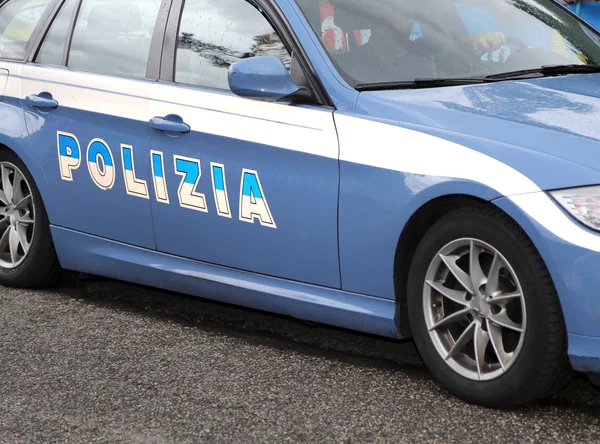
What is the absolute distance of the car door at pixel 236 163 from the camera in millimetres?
4348

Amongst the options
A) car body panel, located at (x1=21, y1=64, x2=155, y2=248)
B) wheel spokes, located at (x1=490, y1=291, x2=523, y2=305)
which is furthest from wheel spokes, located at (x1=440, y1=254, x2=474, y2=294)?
car body panel, located at (x1=21, y1=64, x2=155, y2=248)

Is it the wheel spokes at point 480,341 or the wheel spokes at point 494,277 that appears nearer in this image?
the wheel spokes at point 494,277

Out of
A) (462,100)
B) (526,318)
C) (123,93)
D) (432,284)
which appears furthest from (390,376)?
(123,93)

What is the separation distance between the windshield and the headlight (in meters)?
1.08

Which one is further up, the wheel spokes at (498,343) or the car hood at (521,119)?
the car hood at (521,119)

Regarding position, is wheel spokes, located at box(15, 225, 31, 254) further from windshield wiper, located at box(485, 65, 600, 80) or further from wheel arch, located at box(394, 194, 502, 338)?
windshield wiper, located at box(485, 65, 600, 80)

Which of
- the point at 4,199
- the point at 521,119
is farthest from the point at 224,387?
the point at 4,199

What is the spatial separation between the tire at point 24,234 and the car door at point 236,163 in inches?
39.0

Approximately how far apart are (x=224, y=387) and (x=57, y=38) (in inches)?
92.2

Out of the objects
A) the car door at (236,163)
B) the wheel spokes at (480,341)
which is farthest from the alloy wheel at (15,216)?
the wheel spokes at (480,341)

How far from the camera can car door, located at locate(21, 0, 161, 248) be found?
16.7 feet

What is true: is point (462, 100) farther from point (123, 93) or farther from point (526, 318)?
point (123, 93)

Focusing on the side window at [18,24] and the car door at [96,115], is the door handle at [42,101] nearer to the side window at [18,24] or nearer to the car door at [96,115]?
the car door at [96,115]

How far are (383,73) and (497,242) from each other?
1012 mm
